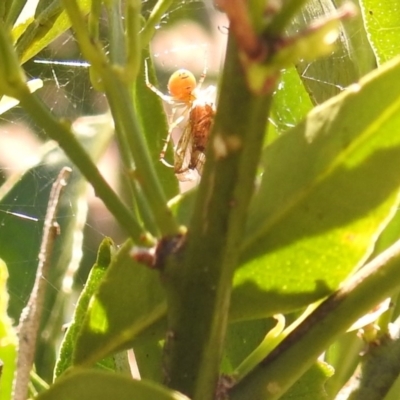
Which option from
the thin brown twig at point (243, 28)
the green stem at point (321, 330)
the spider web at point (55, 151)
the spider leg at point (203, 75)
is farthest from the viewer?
the spider leg at point (203, 75)

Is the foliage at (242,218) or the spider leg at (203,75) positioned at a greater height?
the foliage at (242,218)

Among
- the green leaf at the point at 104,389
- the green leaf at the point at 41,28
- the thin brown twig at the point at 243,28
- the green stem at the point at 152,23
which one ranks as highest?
the thin brown twig at the point at 243,28

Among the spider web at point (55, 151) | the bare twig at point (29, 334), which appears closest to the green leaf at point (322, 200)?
the bare twig at point (29, 334)

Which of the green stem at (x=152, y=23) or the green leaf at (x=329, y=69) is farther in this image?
the green leaf at (x=329, y=69)

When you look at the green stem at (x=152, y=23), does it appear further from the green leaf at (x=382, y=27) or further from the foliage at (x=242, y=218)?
the green leaf at (x=382, y=27)

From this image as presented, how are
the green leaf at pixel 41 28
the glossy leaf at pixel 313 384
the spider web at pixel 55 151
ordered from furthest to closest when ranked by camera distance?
the spider web at pixel 55 151 → the green leaf at pixel 41 28 → the glossy leaf at pixel 313 384

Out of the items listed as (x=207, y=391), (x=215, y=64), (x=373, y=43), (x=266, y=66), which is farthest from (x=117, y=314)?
(x=215, y=64)
